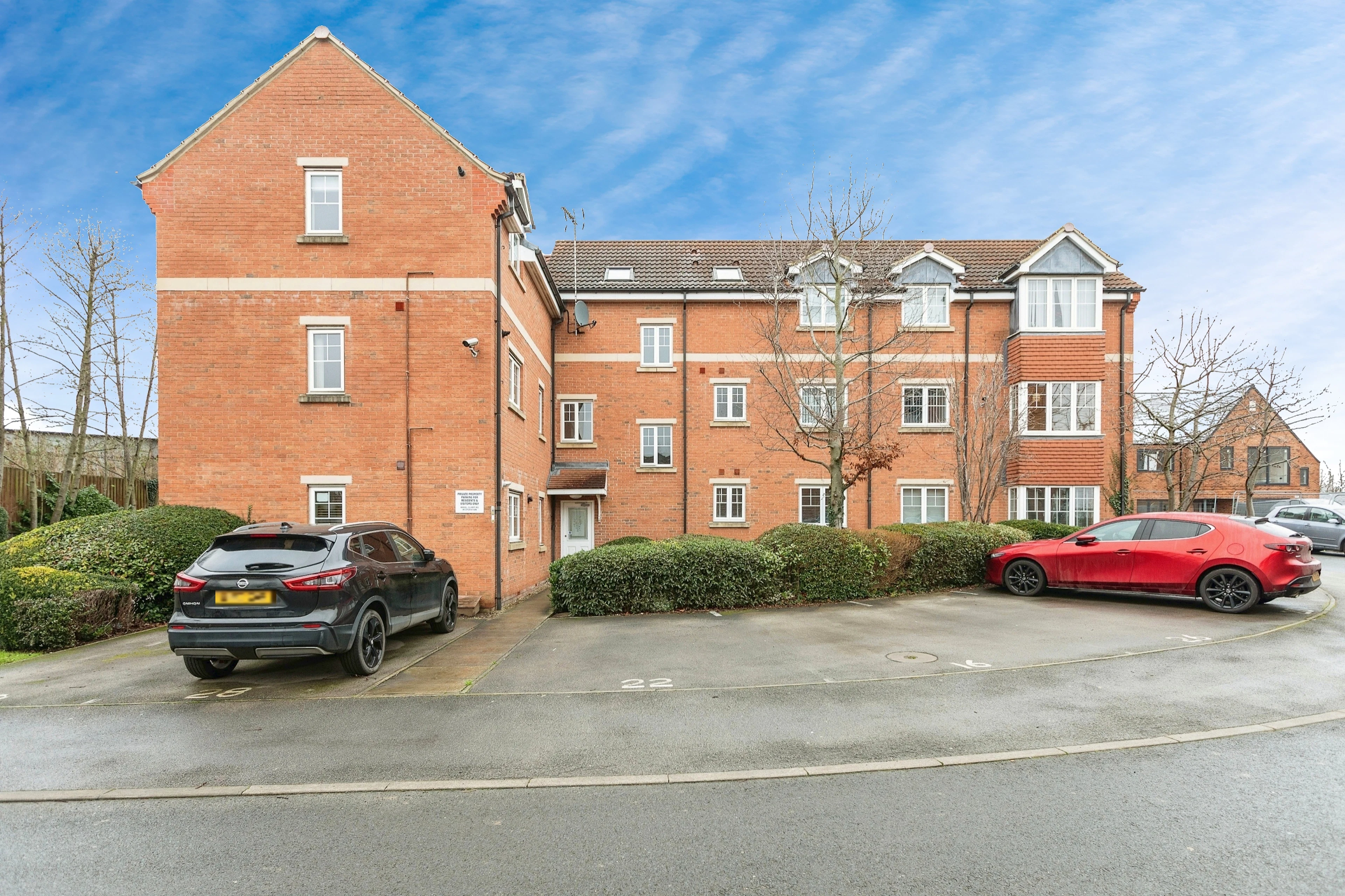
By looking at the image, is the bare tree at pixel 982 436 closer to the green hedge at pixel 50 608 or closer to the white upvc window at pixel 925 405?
the white upvc window at pixel 925 405

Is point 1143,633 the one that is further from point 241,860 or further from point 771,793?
point 241,860

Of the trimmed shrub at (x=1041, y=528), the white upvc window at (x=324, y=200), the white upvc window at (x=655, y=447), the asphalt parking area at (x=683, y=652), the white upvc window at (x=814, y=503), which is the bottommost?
the asphalt parking area at (x=683, y=652)

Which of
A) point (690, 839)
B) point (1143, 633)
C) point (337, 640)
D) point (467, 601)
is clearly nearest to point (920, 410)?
point (1143, 633)

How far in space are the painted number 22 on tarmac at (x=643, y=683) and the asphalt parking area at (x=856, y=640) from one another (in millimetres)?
18

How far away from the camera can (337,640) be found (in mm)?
7773

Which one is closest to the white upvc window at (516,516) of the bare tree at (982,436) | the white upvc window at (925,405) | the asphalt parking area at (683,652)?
the asphalt parking area at (683,652)

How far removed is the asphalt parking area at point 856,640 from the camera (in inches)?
321

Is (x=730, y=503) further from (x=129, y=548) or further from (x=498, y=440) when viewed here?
(x=129, y=548)

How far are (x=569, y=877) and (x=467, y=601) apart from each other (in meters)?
10.3

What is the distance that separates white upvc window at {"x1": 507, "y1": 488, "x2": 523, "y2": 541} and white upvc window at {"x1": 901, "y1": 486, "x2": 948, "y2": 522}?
11681 mm

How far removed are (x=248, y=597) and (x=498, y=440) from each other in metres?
6.80

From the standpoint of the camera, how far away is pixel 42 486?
2258cm

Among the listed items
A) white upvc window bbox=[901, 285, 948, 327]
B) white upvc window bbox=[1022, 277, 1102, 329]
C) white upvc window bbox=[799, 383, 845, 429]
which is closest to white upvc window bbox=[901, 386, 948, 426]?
white upvc window bbox=[901, 285, 948, 327]

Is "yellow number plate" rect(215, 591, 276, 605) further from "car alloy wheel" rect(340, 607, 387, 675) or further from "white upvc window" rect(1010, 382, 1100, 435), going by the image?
A: "white upvc window" rect(1010, 382, 1100, 435)
